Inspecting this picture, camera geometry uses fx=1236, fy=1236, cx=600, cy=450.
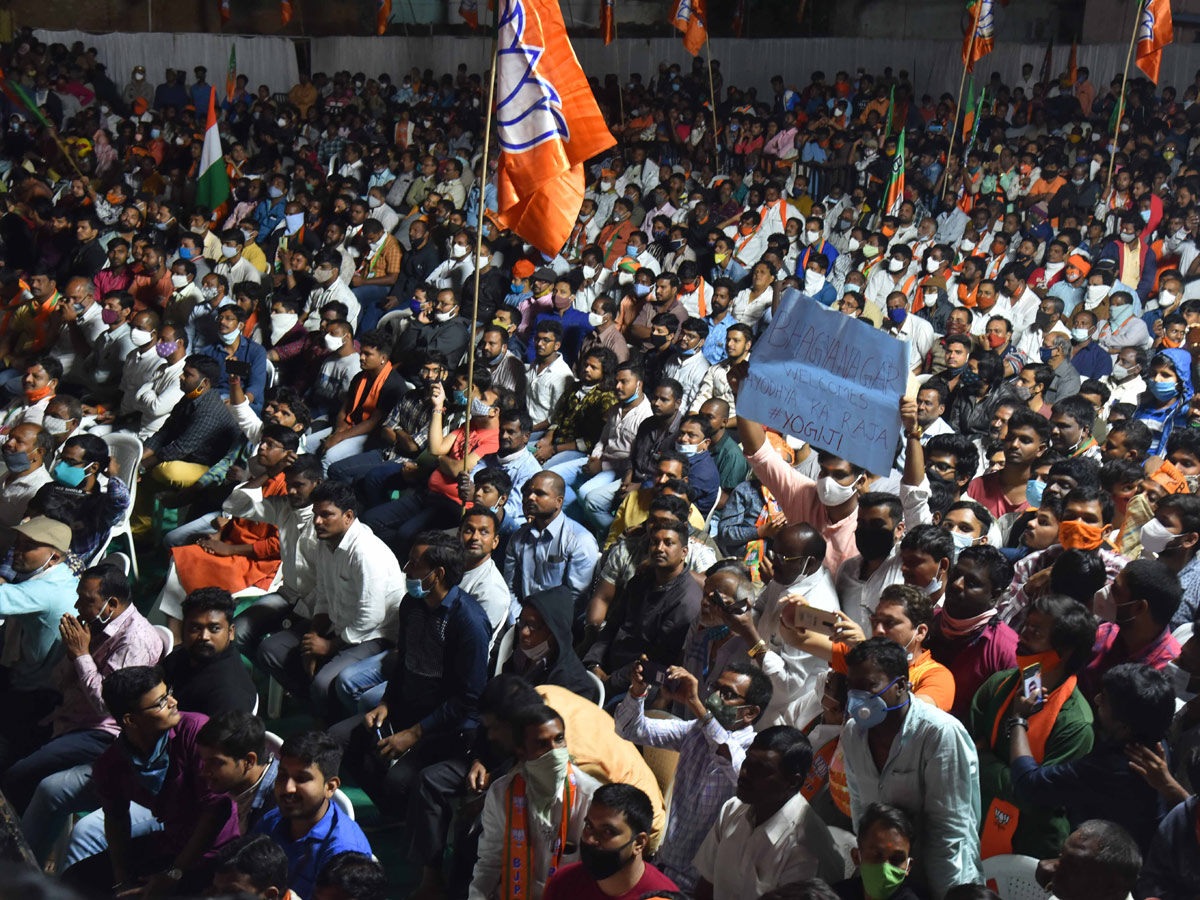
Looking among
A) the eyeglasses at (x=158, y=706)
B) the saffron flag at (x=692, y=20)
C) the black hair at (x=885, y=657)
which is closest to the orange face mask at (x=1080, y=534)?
the black hair at (x=885, y=657)

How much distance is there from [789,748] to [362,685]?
2210 millimetres

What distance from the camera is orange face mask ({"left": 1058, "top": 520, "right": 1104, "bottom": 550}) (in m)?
4.62

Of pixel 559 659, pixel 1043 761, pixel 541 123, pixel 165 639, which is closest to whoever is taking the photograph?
pixel 1043 761

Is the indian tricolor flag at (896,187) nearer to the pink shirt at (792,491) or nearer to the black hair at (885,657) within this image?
the pink shirt at (792,491)

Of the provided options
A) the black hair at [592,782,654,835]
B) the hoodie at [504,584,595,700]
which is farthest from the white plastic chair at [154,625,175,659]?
the black hair at [592,782,654,835]

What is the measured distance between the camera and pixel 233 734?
375cm

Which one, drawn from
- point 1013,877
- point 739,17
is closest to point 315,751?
point 1013,877

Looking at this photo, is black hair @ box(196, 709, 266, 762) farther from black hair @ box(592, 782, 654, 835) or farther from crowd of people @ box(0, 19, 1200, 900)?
black hair @ box(592, 782, 654, 835)

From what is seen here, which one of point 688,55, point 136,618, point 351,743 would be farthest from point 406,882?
point 688,55

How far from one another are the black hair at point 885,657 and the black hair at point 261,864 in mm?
1588

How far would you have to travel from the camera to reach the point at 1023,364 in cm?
807

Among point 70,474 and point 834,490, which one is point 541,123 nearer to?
point 834,490

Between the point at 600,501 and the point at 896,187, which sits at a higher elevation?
the point at 896,187

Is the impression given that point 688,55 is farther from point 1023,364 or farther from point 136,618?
point 136,618
